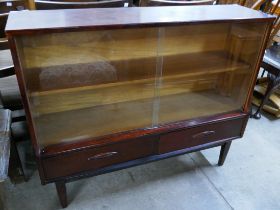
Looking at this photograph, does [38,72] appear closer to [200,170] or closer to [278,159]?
[200,170]

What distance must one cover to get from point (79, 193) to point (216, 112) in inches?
30.8

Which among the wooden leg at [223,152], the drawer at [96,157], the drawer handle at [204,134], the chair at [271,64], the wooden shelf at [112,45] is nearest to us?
the wooden shelf at [112,45]

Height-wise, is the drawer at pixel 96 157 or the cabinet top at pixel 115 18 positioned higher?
the cabinet top at pixel 115 18

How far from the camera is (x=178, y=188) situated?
135cm

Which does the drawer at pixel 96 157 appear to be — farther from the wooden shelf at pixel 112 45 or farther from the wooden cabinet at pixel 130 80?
the wooden shelf at pixel 112 45

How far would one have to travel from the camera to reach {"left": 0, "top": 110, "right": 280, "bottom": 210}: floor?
4.14 ft

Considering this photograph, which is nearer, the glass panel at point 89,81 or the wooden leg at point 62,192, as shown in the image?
the glass panel at point 89,81

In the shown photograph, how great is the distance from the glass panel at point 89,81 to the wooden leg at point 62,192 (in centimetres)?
22

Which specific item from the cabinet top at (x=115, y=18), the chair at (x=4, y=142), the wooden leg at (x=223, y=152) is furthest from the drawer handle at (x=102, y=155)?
the wooden leg at (x=223, y=152)

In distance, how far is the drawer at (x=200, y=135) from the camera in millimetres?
1176

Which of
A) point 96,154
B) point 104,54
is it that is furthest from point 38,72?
point 96,154

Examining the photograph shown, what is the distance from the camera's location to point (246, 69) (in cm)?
120

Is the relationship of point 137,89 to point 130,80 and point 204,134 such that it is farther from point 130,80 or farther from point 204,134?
point 204,134

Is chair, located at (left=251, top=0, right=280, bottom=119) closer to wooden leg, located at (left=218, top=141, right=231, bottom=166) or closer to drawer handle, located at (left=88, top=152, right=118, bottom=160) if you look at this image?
wooden leg, located at (left=218, top=141, right=231, bottom=166)
